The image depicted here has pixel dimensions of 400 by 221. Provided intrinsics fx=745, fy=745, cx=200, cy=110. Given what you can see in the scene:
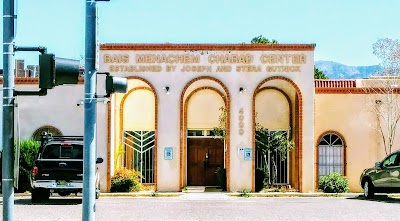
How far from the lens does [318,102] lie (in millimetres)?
32375

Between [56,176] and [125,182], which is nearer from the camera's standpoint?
[56,176]

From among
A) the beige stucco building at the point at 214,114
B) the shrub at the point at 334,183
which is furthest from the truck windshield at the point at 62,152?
the shrub at the point at 334,183

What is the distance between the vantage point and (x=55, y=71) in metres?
10.0

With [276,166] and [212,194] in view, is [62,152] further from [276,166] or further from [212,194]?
[276,166]

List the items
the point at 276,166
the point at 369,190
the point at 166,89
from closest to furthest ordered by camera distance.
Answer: the point at 369,190, the point at 166,89, the point at 276,166

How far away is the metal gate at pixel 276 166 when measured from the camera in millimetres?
32719

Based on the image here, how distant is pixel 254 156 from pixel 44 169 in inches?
400

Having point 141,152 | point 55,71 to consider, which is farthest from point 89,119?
point 141,152

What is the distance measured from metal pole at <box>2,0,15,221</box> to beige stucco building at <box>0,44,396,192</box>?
62.4 ft

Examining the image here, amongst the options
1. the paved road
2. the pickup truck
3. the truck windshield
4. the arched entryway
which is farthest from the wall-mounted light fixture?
the pickup truck

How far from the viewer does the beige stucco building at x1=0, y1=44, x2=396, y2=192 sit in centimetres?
3044

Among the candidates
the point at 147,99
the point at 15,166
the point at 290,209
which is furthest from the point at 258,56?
the point at 15,166

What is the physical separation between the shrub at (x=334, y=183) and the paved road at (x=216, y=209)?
2.96 meters

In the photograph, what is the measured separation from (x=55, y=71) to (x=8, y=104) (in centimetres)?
77
